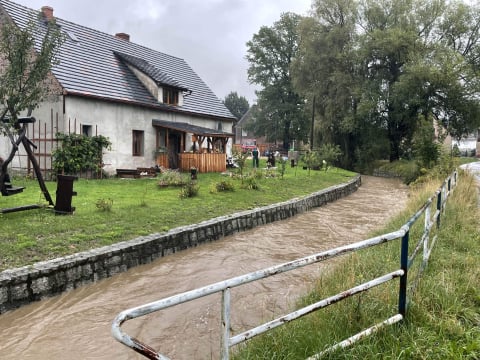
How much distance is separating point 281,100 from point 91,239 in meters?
49.4

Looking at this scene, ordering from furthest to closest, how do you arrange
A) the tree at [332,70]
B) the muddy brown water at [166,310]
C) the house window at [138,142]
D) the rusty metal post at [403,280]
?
the tree at [332,70] < the house window at [138,142] < the muddy brown water at [166,310] < the rusty metal post at [403,280]

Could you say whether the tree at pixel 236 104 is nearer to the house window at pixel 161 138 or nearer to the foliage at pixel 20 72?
the house window at pixel 161 138

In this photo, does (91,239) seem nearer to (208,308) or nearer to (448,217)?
(208,308)

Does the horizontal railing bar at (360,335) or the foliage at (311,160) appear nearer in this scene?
the horizontal railing bar at (360,335)

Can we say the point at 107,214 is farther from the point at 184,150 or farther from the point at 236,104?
the point at 236,104

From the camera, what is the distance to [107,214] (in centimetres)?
1023

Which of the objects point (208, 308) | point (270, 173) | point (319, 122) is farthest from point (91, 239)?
point (319, 122)

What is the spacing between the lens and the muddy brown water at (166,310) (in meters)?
5.08

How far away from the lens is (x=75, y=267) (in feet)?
22.1

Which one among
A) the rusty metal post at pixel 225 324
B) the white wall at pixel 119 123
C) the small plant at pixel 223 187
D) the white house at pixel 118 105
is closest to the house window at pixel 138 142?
the white house at pixel 118 105

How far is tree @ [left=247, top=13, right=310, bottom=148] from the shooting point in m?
54.3

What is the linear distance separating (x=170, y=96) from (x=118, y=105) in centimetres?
462

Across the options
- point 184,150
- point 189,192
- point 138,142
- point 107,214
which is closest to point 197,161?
point 184,150

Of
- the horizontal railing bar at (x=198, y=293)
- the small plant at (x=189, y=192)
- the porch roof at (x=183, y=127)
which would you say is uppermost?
the porch roof at (x=183, y=127)
